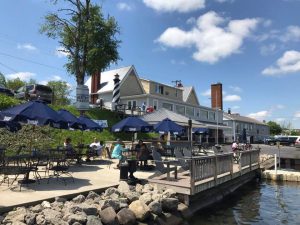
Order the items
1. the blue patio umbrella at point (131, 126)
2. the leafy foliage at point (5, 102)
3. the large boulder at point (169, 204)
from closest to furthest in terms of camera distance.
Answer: the large boulder at point (169, 204) → the blue patio umbrella at point (131, 126) → the leafy foliage at point (5, 102)

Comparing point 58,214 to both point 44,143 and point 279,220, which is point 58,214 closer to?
point 279,220

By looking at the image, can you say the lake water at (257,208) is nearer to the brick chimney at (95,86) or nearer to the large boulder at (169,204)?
the large boulder at (169,204)

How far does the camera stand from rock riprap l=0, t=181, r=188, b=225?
7707 mm

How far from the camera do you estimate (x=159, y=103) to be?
4612 cm

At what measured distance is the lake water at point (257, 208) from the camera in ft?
39.6

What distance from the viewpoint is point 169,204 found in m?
10.4

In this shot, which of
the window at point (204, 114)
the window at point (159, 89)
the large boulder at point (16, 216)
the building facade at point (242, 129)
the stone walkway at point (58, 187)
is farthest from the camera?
the building facade at point (242, 129)

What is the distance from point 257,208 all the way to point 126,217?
7.51 meters

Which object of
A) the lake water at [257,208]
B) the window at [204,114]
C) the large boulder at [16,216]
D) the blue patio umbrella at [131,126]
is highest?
the window at [204,114]

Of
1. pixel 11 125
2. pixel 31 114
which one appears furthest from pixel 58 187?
pixel 11 125

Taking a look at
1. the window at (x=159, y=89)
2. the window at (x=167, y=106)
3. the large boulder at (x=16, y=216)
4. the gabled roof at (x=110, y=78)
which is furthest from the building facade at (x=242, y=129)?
the large boulder at (x=16, y=216)

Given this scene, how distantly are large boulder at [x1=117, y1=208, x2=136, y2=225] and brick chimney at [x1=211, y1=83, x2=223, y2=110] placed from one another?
60.5 meters

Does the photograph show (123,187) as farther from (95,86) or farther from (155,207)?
(95,86)

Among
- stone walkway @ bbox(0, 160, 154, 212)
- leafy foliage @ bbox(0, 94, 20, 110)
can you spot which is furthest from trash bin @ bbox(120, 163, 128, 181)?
leafy foliage @ bbox(0, 94, 20, 110)
